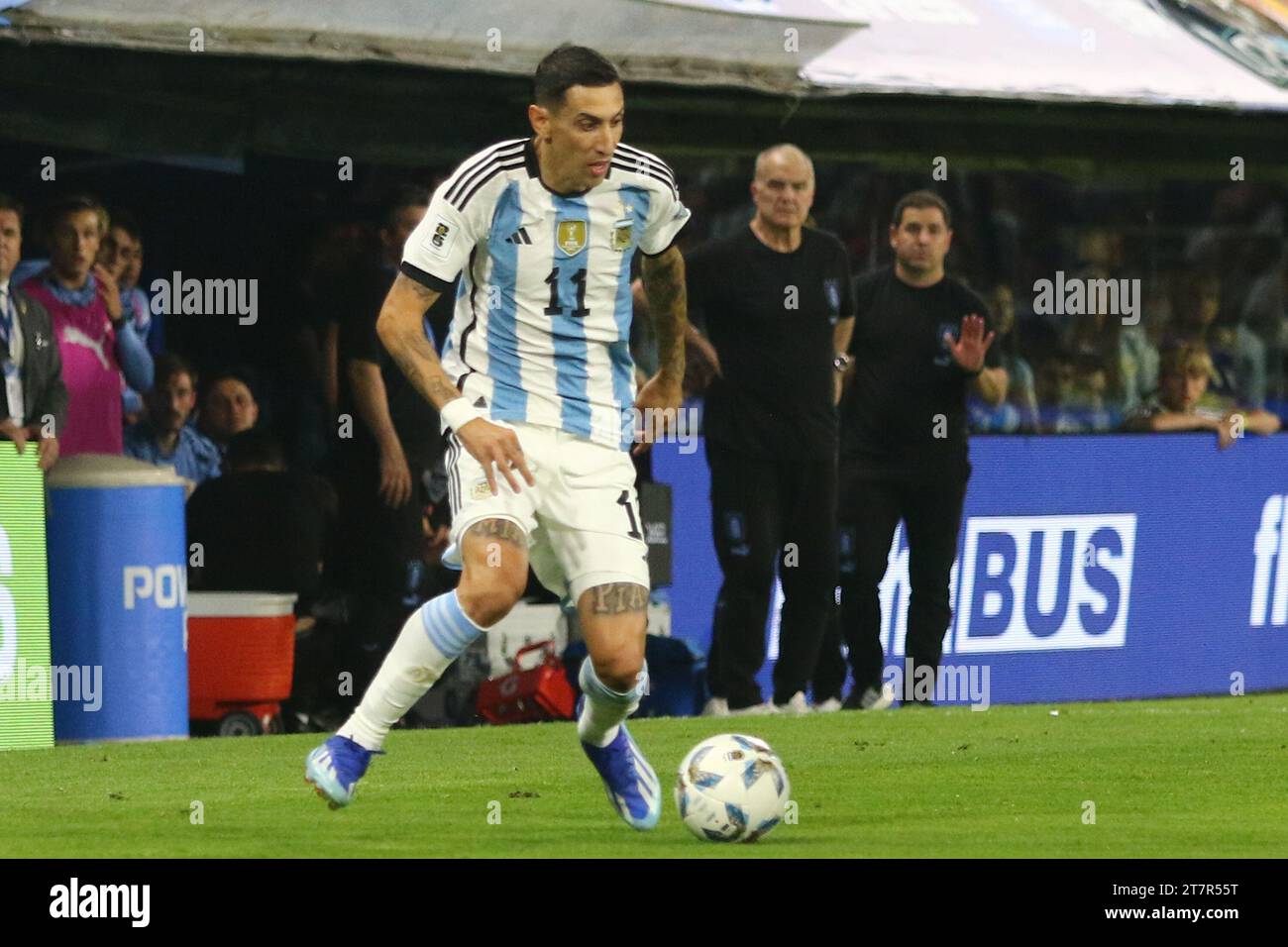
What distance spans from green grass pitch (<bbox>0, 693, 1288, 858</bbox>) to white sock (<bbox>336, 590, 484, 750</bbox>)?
12.5 inches

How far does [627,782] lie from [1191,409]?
7890 mm

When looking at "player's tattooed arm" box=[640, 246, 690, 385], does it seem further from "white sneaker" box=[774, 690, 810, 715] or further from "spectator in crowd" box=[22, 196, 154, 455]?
"white sneaker" box=[774, 690, 810, 715]

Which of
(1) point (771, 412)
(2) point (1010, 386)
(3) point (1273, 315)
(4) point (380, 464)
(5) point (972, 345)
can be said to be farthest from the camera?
(3) point (1273, 315)

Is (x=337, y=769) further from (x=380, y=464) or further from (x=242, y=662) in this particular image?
(x=380, y=464)

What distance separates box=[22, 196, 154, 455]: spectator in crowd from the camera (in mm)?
11258

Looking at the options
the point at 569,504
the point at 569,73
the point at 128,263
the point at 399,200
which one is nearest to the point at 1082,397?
the point at 399,200

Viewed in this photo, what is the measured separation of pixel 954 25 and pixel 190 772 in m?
6.03

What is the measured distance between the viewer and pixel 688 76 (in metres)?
12.1

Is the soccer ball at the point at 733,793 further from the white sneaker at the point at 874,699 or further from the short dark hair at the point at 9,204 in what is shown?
the white sneaker at the point at 874,699

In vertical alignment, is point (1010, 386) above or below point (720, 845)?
above

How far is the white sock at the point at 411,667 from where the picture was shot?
7.30m

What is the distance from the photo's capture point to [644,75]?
1194 cm

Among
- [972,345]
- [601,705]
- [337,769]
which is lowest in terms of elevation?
[337,769]
